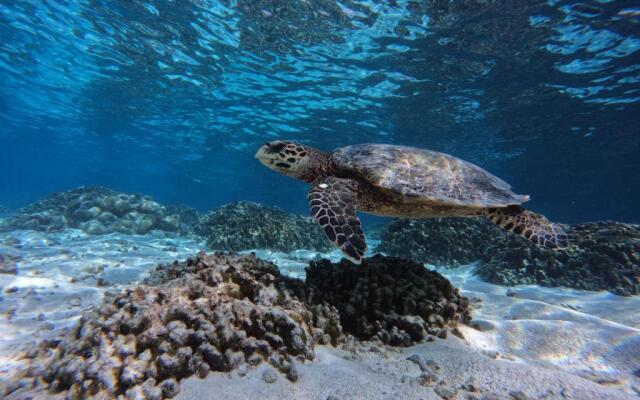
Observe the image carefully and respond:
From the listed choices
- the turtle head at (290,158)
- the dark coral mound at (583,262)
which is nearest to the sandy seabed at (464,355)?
the dark coral mound at (583,262)

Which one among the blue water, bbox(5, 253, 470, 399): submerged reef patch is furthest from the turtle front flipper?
the blue water

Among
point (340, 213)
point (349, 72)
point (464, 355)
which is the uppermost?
point (349, 72)

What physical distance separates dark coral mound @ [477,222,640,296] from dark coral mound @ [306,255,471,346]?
4773 millimetres

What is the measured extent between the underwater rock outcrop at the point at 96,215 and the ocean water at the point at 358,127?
11cm

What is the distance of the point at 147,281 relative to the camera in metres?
4.00

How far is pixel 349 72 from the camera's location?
55.2ft

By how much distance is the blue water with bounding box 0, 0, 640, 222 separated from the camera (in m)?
12.6

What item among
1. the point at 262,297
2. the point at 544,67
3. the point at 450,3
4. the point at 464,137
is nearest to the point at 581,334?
the point at 262,297

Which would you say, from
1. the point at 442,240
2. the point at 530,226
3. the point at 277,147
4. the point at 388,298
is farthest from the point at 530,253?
the point at 277,147

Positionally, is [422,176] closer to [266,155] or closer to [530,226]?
[530,226]

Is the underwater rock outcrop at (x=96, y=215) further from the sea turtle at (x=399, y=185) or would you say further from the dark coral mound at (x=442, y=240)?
the sea turtle at (x=399, y=185)

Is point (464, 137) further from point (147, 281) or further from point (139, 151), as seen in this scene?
point (139, 151)

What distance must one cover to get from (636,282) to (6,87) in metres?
41.4

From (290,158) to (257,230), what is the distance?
264 inches
